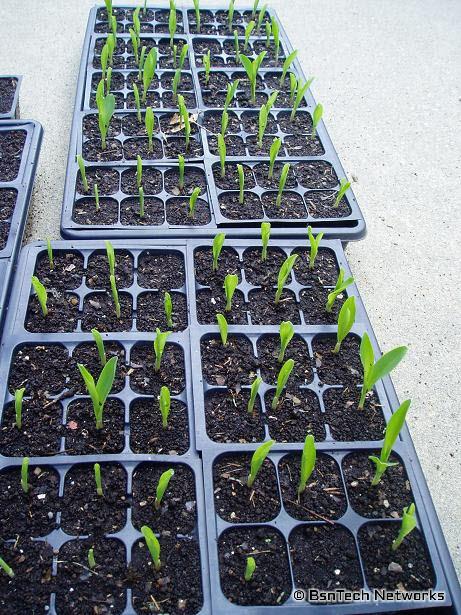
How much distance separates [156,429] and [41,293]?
323 mm

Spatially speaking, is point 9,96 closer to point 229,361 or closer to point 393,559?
point 229,361

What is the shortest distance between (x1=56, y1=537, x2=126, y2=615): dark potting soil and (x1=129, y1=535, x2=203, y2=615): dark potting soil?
0.07 ft

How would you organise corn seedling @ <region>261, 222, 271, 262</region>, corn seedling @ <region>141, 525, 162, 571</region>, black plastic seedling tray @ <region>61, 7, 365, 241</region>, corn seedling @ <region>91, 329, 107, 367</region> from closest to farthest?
1. corn seedling @ <region>141, 525, 162, 571</region>
2. corn seedling @ <region>91, 329, 107, 367</region>
3. corn seedling @ <region>261, 222, 271, 262</region>
4. black plastic seedling tray @ <region>61, 7, 365, 241</region>

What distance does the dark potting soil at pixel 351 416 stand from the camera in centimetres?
99

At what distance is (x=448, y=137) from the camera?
188 cm

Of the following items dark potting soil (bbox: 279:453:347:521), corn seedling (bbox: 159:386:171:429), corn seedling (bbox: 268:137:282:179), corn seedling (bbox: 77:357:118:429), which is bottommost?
dark potting soil (bbox: 279:453:347:521)

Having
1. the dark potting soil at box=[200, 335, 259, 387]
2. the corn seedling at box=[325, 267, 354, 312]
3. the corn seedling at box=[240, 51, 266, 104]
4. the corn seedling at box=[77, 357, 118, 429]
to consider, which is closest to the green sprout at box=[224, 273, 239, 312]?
the dark potting soil at box=[200, 335, 259, 387]

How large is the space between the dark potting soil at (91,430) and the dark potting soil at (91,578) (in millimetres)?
144

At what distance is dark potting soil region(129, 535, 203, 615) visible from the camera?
2.59ft

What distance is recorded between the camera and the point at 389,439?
0.86 metres

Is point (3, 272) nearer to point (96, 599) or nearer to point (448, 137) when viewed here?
point (96, 599)

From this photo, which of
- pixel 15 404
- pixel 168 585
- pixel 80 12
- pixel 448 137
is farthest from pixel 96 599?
pixel 80 12

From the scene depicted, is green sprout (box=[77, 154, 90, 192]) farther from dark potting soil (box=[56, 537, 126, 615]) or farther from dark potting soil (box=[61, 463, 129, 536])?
dark potting soil (box=[56, 537, 126, 615])

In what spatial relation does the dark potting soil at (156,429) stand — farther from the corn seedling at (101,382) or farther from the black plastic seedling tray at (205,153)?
the black plastic seedling tray at (205,153)
